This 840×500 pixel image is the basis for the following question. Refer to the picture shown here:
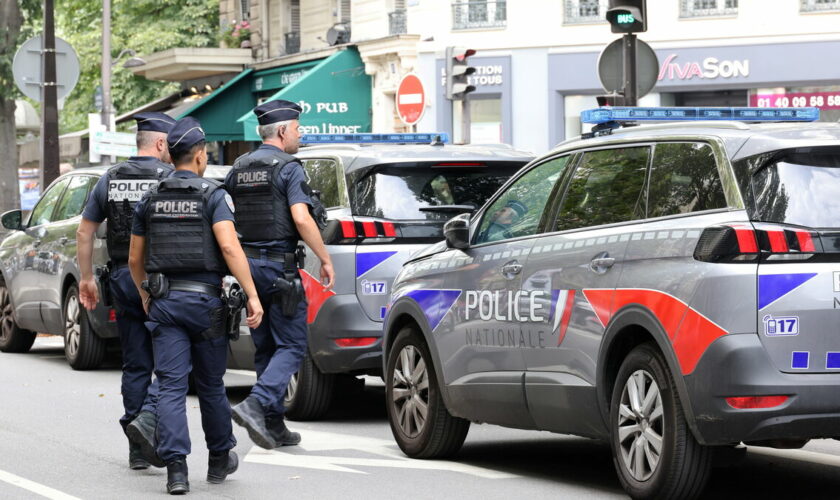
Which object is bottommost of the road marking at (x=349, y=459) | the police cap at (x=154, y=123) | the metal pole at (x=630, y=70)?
the road marking at (x=349, y=459)

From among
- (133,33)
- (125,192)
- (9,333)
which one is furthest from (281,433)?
(133,33)

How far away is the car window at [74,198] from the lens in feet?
47.6

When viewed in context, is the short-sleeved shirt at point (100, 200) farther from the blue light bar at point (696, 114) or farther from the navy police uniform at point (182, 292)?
the blue light bar at point (696, 114)

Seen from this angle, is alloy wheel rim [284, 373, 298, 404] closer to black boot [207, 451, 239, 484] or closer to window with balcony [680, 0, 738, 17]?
black boot [207, 451, 239, 484]

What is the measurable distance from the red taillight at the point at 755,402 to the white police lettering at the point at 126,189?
12.8 ft

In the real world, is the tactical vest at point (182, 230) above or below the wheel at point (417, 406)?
above

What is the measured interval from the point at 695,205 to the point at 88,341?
27.6 feet

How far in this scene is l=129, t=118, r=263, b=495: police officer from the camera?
7625 millimetres

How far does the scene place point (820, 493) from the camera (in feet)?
24.9

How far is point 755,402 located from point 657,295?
64cm

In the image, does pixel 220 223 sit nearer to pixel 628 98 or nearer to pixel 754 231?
pixel 754 231

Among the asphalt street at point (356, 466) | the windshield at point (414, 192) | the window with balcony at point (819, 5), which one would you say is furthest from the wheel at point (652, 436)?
the window with balcony at point (819, 5)

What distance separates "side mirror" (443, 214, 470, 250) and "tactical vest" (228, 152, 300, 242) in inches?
45.9

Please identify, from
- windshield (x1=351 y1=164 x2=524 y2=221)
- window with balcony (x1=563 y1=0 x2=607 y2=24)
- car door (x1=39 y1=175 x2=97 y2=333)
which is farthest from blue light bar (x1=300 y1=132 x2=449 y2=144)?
window with balcony (x1=563 y1=0 x2=607 y2=24)
